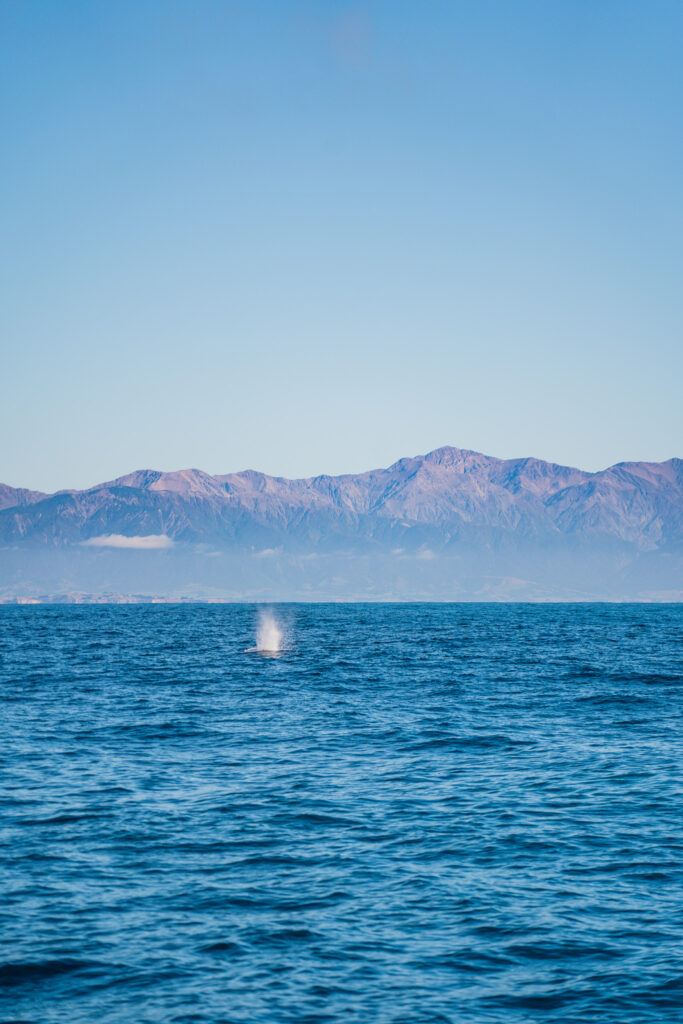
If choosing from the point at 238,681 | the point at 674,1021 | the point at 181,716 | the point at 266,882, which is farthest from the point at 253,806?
the point at 238,681

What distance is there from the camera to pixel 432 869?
79.0ft

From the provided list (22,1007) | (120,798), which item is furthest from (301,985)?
(120,798)

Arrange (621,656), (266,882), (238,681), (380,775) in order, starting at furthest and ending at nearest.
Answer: (621,656) → (238,681) → (380,775) → (266,882)

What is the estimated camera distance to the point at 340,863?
24531 millimetres

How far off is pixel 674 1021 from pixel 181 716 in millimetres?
35955

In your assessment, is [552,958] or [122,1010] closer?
[122,1010]

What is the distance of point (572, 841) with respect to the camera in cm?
2645

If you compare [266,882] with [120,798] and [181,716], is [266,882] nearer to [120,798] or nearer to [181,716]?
[120,798]

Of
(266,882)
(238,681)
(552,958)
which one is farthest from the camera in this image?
(238,681)

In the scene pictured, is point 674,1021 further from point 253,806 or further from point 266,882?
point 253,806

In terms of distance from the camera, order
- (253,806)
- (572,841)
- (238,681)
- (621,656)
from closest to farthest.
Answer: (572,841) < (253,806) < (238,681) < (621,656)

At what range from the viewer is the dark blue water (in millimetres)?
17438

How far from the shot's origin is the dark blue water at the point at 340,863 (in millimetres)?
17438

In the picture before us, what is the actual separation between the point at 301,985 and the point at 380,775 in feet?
56.6
